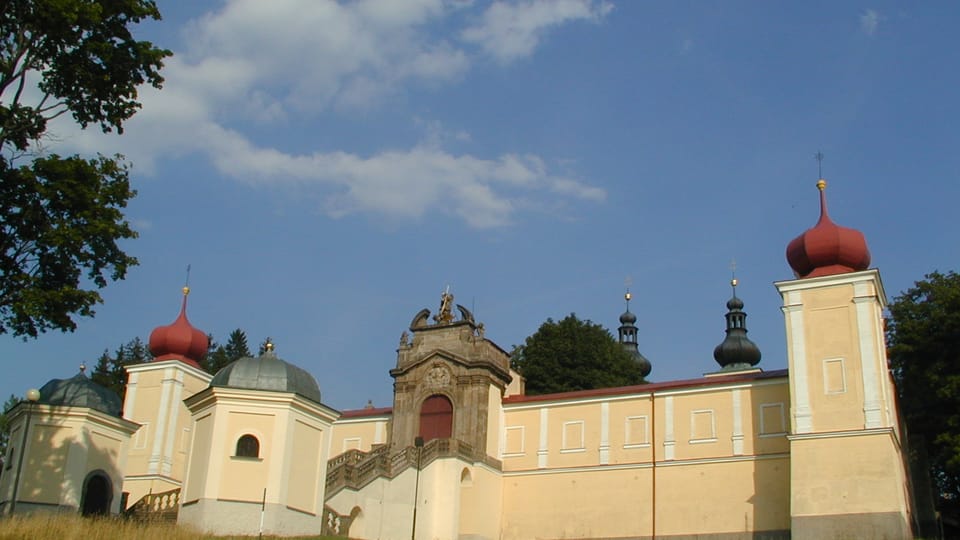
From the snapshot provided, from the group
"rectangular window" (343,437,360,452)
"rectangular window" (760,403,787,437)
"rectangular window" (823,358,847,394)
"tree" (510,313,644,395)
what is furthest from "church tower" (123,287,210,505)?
"rectangular window" (823,358,847,394)

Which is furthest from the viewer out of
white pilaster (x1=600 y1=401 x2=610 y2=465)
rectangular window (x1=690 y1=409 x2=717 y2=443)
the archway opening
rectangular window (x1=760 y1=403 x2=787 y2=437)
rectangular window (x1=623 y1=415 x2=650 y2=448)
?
white pilaster (x1=600 y1=401 x2=610 y2=465)

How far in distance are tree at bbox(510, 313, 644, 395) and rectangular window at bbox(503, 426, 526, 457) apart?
9.04 meters

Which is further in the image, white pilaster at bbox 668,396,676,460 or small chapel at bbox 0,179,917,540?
white pilaster at bbox 668,396,676,460

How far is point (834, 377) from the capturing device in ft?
112

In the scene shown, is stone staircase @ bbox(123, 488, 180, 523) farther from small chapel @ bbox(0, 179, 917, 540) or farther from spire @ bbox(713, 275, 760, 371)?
spire @ bbox(713, 275, 760, 371)

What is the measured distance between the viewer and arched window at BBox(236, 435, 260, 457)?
2828 cm

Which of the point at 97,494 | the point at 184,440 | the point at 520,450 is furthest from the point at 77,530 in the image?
the point at 184,440

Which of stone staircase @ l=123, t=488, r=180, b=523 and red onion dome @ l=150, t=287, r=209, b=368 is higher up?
red onion dome @ l=150, t=287, r=209, b=368

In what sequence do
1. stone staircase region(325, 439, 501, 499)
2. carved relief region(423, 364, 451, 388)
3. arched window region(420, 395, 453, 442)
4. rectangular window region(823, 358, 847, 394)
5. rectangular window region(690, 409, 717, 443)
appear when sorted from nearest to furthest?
rectangular window region(823, 358, 847, 394)
stone staircase region(325, 439, 501, 499)
rectangular window region(690, 409, 717, 443)
arched window region(420, 395, 453, 442)
carved relief region(423, 364, 451, 388)

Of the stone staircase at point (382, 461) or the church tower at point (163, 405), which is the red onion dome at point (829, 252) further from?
the church tower at point (163, 405)

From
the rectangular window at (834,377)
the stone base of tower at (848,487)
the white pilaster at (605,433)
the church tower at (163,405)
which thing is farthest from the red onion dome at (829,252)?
the church tower at (163,405)

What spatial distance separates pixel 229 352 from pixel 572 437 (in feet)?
134

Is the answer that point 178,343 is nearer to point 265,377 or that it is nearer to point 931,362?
point 265,377

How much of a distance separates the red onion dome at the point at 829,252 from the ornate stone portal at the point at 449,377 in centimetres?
1268
